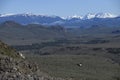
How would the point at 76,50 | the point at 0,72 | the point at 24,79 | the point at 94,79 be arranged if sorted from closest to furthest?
the point at 24,79 < the point at 0,72 < the point at 94,79 < the point at 76,50

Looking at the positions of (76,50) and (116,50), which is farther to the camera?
(76,50)

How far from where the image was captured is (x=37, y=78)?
14953 millimetres

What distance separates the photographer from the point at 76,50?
13388 centimetres

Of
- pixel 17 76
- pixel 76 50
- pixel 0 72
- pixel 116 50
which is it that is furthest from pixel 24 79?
pixel 76 50

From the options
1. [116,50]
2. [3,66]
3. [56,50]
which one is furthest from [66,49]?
[3,66]

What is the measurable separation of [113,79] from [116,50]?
2840 inches

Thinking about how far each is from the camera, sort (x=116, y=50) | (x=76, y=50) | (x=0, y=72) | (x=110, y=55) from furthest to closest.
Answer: (x=76, y=50) → (x=116, y=50) → (x=110, y=55) → (x=0, y=72)

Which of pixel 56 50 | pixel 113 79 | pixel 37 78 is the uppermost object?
pixel 37 78

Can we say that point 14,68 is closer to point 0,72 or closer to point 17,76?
point 0,72

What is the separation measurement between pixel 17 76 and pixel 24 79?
19.0 inches

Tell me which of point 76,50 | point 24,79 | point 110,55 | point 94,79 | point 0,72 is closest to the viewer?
point 24,79

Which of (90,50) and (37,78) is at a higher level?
(37,78)

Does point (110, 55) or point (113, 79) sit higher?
point (113, 79)

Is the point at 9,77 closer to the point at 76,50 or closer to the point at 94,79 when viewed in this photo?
the point at 94,79
